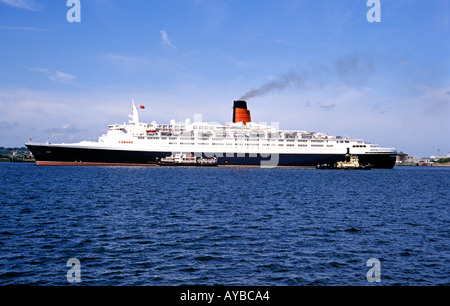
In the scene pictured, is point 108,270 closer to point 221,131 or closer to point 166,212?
point 166,212

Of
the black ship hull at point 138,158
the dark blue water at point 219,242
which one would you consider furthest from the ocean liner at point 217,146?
the dark blue water at point 219,242

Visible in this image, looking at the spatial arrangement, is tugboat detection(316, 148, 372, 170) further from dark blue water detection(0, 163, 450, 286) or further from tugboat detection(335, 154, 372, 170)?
dark blue water detection(0, 163, 450, 286)

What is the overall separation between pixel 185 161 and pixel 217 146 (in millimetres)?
8587

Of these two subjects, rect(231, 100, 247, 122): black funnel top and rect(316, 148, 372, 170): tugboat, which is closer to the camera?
rect(316, 148, 372, 170): tugboat

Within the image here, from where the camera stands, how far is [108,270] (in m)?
12.0

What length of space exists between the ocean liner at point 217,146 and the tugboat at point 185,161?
886 mm

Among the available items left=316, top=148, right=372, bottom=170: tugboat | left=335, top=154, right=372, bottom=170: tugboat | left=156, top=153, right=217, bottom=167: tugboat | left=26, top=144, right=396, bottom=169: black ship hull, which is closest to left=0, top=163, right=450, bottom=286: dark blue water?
left=26, top=144, right=396, bottom=169: black ship hull

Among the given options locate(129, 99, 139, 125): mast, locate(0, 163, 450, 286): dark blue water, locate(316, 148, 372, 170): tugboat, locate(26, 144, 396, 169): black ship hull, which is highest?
locate(129, 99, 139, 125): mast

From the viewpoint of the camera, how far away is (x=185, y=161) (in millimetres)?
84625

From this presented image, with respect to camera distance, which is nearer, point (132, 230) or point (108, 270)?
point (108, 270)

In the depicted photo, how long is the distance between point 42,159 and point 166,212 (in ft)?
235

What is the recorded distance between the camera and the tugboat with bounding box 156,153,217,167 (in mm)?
83175
